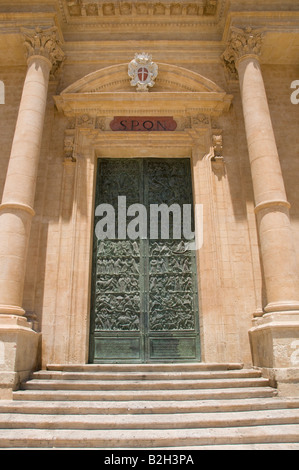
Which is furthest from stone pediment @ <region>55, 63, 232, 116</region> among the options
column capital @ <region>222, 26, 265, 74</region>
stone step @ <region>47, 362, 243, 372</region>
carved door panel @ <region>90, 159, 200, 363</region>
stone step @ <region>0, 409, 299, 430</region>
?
stone step @ <region>0, 409, 299, 430</region>

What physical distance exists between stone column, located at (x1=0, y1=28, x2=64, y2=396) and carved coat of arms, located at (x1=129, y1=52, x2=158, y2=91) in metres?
1.87

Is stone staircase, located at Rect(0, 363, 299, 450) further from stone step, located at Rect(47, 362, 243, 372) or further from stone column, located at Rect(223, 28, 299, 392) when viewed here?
stone column, located at Rect(223, 28, 299, 392)

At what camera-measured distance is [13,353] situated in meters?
5.75

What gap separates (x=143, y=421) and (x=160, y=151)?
6.34 m

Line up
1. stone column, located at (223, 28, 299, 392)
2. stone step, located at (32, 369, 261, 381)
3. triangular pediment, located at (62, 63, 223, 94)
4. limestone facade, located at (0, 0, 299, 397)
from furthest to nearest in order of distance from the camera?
triangular pediment, located at (62, 63, 223, 94), limestone facade, located at (0, 0, 299, 397), stone column, located at (223, 28, 299, 392), stone step, located at (32, 369, 261, 381)

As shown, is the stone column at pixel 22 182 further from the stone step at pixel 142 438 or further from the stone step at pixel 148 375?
the stone step at pixel 142 438

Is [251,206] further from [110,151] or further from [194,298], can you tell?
[110,151]

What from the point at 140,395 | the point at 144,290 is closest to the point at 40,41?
the point at 144,290

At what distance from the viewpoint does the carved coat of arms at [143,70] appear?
9.09m

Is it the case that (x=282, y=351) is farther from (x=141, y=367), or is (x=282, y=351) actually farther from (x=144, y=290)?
(x=144, y=290)

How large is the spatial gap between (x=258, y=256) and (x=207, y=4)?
666cm

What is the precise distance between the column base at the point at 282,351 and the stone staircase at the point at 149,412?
9.4 inches

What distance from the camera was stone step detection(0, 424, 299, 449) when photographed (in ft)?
13.4

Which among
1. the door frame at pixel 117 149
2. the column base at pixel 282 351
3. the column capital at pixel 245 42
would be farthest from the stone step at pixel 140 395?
the column capital at pixel 245 42
